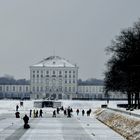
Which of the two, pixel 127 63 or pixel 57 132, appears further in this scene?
pixel 127 63

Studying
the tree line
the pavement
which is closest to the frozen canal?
the pavement

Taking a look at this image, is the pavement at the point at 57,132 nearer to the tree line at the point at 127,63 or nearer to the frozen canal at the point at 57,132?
the frozen canal at the point at 57,132

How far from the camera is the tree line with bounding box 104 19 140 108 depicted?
70125 mm

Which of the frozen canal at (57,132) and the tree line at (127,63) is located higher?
the tree line at (127,63)

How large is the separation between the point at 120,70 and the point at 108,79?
1322 centimetres

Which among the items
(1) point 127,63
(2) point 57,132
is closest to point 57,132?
(2) point 57,132

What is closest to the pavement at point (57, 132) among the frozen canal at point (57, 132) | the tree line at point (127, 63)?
the frozen canal at point (57, 132)

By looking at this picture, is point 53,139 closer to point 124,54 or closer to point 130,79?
point 130,79

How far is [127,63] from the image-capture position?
240 ft

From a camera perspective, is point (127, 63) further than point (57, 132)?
Yes

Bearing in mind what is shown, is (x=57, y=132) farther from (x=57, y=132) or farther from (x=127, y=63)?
(x=127, y=63)

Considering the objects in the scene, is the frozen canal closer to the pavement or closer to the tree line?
the pavement

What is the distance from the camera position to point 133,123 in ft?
131

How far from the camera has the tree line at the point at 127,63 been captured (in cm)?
7012
